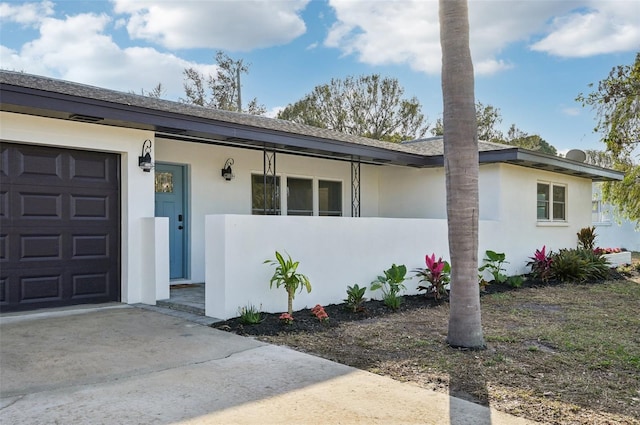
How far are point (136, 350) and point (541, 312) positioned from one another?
19.2 ft

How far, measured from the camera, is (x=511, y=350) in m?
5.22

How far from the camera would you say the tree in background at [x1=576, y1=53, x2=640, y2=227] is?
13344 mm

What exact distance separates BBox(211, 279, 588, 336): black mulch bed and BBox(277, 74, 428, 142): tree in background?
21.2m

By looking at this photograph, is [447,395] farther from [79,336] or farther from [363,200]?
[363,200]

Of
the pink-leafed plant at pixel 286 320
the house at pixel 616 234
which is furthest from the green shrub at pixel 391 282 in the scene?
the house at pixel 616 234

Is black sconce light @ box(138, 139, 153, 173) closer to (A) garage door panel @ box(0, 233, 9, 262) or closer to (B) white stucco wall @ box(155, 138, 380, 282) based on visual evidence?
(B) white stucco wall @ box(155, 138, 380, 282)

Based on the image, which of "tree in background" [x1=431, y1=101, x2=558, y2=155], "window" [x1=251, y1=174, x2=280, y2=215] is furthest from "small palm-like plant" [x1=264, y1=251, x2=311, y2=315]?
"tree in background" [x1=431, y1=101, x2=558, y2=155]

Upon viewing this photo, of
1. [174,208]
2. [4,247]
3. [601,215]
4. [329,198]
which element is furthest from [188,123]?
[601,215]

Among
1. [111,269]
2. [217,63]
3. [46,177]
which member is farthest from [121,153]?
[217,63]

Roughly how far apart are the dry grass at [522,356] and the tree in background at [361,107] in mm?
21924

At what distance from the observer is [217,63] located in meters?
29.6

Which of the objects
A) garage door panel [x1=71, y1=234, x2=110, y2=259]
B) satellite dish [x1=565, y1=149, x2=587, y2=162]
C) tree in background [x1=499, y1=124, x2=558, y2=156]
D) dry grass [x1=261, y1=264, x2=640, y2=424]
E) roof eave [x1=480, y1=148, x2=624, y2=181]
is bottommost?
dry grass [x1=261, y1=264, x2=640, y2=424]

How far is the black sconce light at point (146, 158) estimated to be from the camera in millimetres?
7605

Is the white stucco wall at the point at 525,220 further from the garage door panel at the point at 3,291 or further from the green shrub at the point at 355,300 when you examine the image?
the garage door panel at the point at 3,291
